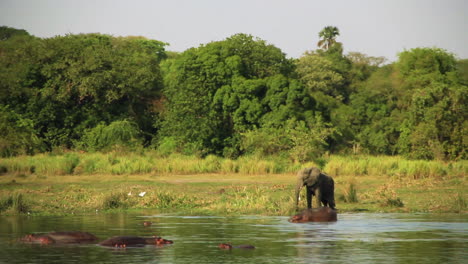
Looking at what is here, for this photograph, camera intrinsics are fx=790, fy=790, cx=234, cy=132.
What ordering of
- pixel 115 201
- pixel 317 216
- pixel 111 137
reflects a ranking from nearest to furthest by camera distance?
pixel 317 216
pixel 115 201
pixel 111 137

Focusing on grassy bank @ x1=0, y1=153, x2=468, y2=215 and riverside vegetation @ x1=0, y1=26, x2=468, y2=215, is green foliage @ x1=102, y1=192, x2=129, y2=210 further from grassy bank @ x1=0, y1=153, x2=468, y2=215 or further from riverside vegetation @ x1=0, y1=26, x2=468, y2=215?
riverside vegetation @ x1=0, y1=26, x2=468, y2=215

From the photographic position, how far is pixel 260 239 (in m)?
17.2

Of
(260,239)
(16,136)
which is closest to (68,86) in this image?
(16,136)

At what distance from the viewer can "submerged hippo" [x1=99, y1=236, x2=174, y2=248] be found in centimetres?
1612

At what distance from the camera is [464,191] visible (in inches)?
1144

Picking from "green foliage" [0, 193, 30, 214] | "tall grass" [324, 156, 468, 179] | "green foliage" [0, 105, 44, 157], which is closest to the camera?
"green foliage" [0, 193, 30, 214]

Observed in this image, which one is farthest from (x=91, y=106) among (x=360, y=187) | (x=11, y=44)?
(x=360, y=187)

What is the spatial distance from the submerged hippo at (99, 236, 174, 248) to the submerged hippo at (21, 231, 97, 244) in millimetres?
510

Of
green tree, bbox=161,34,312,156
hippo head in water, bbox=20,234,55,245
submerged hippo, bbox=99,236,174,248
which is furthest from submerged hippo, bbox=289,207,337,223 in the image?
green tree, bbox=161,34,312,156

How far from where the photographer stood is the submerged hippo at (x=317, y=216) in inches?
812

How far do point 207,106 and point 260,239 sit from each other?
1135 inches

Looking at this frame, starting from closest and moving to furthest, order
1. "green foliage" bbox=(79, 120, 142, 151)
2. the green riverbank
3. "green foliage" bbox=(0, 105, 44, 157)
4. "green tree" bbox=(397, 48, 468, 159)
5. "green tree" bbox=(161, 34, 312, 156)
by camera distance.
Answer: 1. the green riverbank
2. "green foliage" bbox=(0, 105, 44, 157)
3. "green tree" bbox=(397, 48, 468, 159)
4. "green foliage" bbox=(79, 120, 142, 151)
5. "green tree" bbox=(161, 34, 312, 156)

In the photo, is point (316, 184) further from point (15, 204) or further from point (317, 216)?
point (15, 204)

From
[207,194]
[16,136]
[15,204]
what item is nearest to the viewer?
[15,204]
